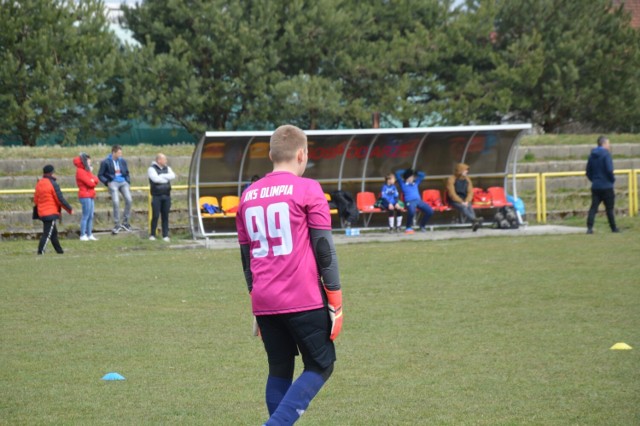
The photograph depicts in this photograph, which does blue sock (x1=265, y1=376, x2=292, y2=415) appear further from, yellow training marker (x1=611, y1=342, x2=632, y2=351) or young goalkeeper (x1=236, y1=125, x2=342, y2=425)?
yellow training marker (x1=611, y1=342, x2=632, y2=351)

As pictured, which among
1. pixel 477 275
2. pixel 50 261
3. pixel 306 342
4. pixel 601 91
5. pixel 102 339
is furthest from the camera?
pixel 601 91

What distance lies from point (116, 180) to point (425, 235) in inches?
264

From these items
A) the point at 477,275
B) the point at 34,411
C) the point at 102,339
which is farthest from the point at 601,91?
the point at 34,411

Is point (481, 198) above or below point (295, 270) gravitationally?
below

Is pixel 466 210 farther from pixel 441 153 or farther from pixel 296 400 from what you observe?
pixel 296 400

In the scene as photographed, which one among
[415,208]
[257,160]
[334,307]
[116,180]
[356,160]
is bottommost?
[415,208]

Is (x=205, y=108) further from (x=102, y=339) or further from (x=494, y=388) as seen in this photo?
(x=494, y=388)

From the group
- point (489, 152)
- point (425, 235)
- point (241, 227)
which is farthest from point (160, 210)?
point (241, 227)

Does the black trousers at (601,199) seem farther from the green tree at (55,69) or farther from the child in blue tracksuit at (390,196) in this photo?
the green tree at (55,69)

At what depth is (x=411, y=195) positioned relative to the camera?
2208 centimetres

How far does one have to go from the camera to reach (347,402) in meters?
7.09

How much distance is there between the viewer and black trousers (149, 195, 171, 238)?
21.1 meters

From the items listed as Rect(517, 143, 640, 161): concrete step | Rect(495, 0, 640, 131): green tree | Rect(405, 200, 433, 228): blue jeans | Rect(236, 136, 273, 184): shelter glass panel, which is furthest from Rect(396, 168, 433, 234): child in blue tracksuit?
Rect(495, 0, 640, 131): green tree

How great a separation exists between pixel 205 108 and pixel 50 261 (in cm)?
1380
